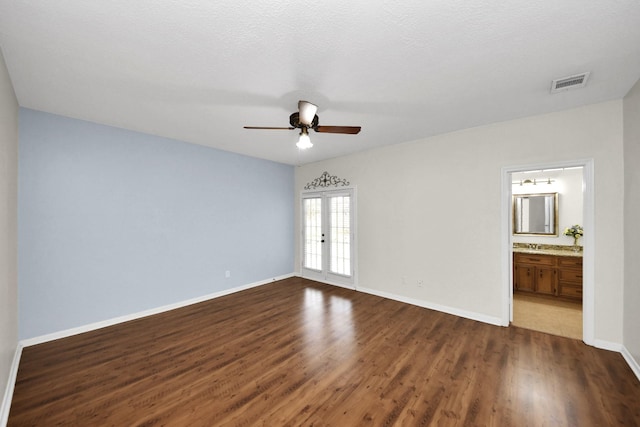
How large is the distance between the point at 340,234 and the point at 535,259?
356cm

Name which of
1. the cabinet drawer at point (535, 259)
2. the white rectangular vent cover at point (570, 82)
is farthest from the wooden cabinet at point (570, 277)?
the white rectangular vent cover at point (570, 82)

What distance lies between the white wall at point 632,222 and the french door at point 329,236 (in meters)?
3.47

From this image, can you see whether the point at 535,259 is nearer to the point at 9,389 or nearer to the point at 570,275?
the point at 570,275

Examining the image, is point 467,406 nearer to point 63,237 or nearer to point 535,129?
point 535,129

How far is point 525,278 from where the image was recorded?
4.58 meters

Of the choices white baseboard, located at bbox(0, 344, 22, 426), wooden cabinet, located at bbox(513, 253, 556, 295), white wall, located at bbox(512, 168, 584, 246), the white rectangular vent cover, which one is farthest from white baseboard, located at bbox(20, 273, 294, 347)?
white wall, located at bbox(512, 168, 584, 246)

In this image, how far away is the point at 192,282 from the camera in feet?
13.9

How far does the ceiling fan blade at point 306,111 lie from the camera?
245 cm

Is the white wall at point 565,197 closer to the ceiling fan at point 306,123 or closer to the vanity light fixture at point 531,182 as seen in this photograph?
the vanity light fixture at point 531,182

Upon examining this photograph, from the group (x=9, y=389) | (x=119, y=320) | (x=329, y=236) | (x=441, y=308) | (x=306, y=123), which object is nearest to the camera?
(x=9, y=389)

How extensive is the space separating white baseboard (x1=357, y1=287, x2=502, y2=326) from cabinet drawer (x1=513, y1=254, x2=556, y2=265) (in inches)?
75.8

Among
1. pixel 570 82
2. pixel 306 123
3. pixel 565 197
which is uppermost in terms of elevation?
pixel 570 82

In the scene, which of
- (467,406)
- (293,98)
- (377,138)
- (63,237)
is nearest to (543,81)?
(377,138)

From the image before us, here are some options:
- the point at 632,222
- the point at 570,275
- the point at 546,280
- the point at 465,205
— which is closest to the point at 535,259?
the point at 546,280
